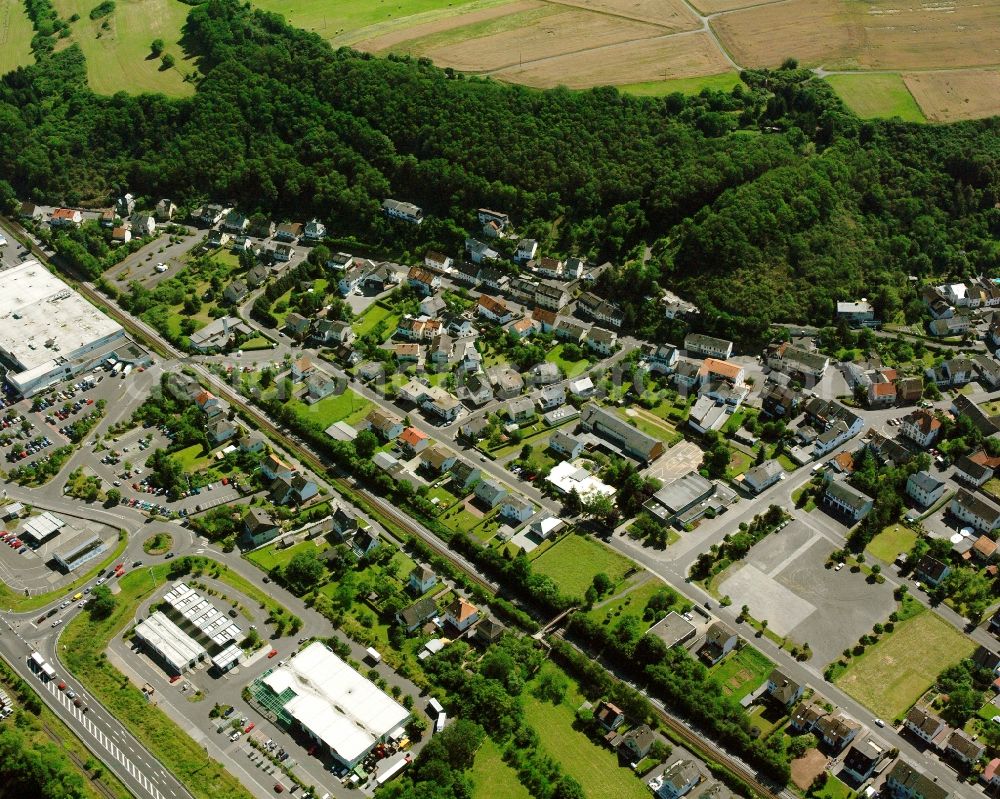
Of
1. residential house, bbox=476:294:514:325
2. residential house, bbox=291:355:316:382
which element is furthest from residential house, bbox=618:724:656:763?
residential house, bbox=476:294:514:325

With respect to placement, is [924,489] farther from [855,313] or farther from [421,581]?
[421,581]

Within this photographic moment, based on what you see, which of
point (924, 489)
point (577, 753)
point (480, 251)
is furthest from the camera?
point (480, 251)

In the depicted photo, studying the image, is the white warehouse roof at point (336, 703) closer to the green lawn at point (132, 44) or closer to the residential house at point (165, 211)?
the residential house at point (165, 211)

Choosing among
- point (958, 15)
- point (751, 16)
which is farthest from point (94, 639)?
point (958, 15)

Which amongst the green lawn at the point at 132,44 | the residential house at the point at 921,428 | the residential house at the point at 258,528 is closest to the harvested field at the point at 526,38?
the green lawn at the point at 132,44

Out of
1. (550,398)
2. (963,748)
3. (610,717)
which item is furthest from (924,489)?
(610,717)

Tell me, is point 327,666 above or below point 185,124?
below

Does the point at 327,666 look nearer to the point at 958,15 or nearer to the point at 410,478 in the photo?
the point at 410,478
